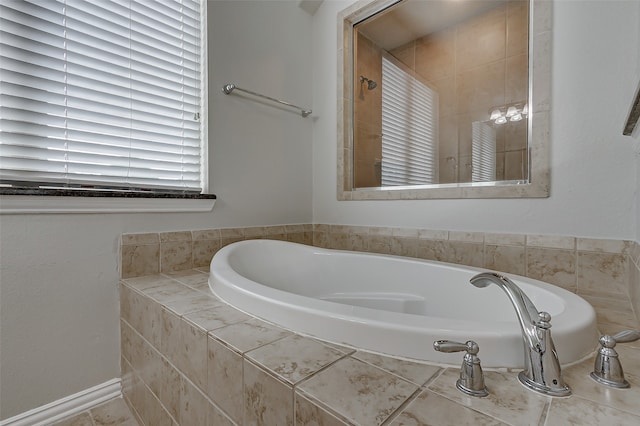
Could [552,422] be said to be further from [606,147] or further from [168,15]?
[168,15]

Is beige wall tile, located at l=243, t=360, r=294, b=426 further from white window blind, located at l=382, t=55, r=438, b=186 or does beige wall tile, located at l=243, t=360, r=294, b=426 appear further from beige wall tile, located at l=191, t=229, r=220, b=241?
white window blind, located at l=382, t=55, r=438, b=186

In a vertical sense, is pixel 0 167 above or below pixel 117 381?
above

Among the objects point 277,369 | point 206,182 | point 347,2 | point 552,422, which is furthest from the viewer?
point 347,2

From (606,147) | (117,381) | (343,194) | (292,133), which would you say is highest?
(292,133)

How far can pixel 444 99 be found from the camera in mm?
1863

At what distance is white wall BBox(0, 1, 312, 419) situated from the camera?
3.49 feet

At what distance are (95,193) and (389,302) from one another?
1362 millimetres

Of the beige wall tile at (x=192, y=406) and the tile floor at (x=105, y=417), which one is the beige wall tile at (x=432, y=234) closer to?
the beige wall tile at (x=192, y=406)

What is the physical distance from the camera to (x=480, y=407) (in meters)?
0.47

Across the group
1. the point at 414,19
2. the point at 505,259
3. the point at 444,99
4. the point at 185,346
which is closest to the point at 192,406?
the point at 185,346

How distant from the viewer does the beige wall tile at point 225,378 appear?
641 mm

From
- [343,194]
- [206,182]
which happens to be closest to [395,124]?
[343,194]

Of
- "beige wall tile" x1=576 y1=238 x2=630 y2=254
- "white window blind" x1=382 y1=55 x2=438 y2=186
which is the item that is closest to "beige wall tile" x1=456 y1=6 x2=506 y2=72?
"white window blind" x1=382 y1=55 x2=438 y2=186

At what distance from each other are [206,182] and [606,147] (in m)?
1.80
